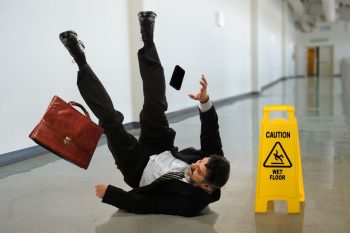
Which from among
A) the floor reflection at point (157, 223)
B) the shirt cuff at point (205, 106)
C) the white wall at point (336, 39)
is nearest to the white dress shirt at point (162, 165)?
the shirt cuff at point (205, 106)

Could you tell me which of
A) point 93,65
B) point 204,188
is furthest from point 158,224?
point 93,65

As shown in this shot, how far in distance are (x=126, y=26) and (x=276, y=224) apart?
4.31 m

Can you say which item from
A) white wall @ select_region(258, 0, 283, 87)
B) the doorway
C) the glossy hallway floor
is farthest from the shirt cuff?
the doorway

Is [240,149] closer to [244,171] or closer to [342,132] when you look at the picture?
[244,171]

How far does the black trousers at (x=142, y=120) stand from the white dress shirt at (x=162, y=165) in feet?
0.14

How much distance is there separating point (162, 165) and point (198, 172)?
1.20 ft

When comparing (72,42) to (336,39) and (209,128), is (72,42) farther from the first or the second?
(336,39)

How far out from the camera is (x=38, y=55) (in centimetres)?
414

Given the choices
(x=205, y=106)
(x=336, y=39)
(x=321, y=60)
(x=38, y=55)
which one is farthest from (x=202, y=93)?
(x=321, y=60)

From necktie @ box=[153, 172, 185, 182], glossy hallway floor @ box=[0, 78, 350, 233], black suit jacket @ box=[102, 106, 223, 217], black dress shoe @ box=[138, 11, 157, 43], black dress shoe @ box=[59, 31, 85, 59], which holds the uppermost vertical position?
black dress shoe @ box=[138, 11, 157, 43]

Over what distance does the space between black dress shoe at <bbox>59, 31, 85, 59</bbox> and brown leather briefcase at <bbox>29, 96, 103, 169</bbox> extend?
0.37 metres

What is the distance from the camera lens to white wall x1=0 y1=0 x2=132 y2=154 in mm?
3795

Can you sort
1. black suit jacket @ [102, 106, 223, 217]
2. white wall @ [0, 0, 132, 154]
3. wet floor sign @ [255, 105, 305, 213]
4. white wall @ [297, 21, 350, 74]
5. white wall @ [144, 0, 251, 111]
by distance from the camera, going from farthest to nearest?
1. white wall @ [297, 21, 350, 74]
2. white wall @ [144, 0, 251, 111]
3. white wall @ [0, 0, 132, 154]
4. wet floor sign @ [255, 105, 305, 213]
5. black suit jacket @ [102, 106, 223, 217]

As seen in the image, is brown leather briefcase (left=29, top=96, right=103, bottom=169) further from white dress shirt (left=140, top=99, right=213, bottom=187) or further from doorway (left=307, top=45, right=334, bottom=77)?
doorway (left=307, top=45, right=334, bottom=77)
